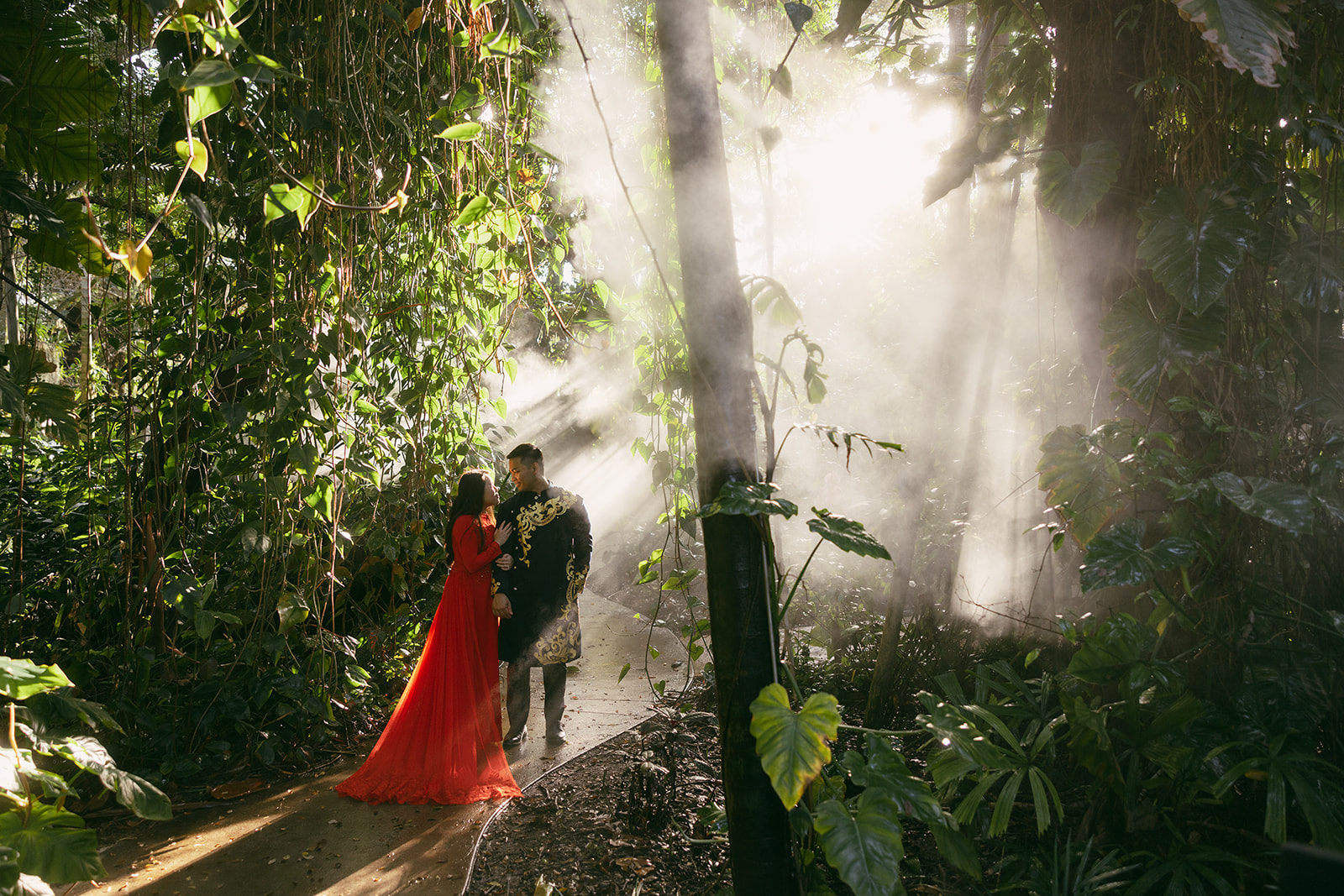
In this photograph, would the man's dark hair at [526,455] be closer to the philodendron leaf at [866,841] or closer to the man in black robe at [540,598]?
the man in black robe at [540,598]

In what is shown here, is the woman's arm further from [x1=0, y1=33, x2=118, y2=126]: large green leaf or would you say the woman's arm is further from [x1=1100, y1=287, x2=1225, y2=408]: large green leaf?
[x1=1100, y1=287, x2=1225, y2=408]: large green leaf

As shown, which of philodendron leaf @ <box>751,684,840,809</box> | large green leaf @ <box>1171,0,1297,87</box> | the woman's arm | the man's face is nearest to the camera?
philodendron leaf @ <box>751,684,840,809</box>

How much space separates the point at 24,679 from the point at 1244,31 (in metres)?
2.62

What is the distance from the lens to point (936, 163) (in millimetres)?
2391

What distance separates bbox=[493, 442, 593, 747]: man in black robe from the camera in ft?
12.1

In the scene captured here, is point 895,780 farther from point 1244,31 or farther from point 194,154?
point 194,154

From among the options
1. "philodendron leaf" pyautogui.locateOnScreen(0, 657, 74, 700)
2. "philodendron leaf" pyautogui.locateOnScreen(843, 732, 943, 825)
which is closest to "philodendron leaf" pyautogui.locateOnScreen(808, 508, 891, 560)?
"philodendron leaf" pyautogui.locateOnScreen(843, 732, 943, 825)

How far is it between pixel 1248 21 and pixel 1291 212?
0.71 m

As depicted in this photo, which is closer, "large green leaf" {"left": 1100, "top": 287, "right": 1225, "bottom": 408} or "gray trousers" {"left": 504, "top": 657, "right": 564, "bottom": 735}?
"large green leaf" {"left": 1100, "top": 287, "right": 1225, "bottom": 408}

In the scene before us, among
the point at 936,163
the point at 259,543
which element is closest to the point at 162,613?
the point at 259,543

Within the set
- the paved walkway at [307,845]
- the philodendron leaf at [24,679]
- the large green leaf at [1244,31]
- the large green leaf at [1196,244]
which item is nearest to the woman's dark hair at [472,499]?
the paved walkway at [307,845]

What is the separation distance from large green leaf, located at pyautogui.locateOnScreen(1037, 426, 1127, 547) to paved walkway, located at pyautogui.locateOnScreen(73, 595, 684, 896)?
7.51ft

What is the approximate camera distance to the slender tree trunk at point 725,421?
1.58 m

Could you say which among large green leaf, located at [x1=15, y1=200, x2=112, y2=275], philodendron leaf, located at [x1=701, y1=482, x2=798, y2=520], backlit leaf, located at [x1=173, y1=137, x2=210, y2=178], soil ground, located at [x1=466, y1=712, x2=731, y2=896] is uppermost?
large green leaf, located at [x1=15, y1=200, x2=112, y2=275]
